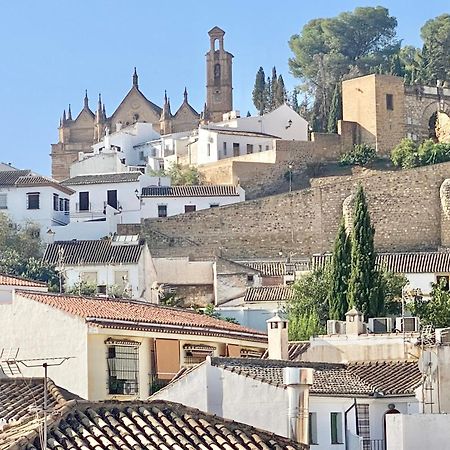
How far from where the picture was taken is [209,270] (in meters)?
61.5

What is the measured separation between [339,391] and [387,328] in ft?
29.4

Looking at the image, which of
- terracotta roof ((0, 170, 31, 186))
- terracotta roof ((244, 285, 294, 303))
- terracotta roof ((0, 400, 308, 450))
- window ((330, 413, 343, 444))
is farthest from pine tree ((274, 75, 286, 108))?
terracotta roof ((0, 400, 308, 450))

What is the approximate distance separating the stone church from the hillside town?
0.48ft

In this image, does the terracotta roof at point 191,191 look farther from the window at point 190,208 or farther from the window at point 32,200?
the window at point 32,200

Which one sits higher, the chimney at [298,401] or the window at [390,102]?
the window at [390,102]

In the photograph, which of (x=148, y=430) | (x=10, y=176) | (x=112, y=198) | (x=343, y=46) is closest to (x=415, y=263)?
(x=112, y=198)

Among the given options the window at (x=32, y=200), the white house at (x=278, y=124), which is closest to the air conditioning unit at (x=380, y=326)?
the window at (x=32, y=200)

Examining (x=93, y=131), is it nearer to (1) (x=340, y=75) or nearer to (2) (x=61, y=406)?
(1) (x=340, y=75)

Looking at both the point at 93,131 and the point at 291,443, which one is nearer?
the point at 291,443

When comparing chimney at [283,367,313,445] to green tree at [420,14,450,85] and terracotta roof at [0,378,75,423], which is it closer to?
terracotta roof at [0,378,75,423]

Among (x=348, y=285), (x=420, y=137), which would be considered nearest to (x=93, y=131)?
(x=420, y=137)

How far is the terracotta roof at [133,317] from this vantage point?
25297mm

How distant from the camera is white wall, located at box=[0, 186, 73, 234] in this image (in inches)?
2566

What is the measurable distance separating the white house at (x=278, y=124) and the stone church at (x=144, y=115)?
37.1 feet
